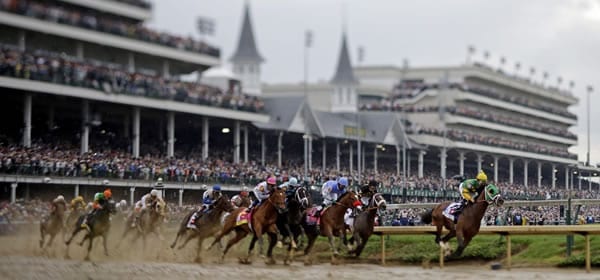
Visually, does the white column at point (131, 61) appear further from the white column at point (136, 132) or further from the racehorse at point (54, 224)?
the racehorse at point (54, 224)

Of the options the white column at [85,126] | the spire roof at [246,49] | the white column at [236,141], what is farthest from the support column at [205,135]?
the spire roof at [246,49]

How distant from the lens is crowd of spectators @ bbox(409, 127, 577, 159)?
7659 cm

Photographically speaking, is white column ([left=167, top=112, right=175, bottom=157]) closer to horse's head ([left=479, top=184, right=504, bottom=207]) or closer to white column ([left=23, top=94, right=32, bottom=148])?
white column ([left=23, top=94, right=32, bottom=148])

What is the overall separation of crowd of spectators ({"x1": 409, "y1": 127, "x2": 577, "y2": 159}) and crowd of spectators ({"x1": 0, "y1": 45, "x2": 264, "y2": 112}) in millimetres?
20309

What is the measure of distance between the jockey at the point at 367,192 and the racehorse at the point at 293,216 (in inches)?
53.3

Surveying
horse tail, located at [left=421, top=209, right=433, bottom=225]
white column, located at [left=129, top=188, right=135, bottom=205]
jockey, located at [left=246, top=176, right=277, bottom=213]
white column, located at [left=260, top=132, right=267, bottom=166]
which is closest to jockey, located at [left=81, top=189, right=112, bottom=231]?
jockey, located at [left=246, top=176, right=277, bottom=213]

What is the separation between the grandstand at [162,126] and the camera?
45188 millimetres

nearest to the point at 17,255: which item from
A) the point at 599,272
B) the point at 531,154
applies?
the point at 599,272

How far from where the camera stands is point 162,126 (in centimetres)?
5800

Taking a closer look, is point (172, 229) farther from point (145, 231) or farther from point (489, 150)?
point (489, 150)

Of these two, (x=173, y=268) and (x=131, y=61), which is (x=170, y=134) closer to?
(x=131, y=61)

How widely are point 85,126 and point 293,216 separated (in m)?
24.4

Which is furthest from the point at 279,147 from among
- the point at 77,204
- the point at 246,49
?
the point at 246,49

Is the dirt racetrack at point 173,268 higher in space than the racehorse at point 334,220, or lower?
lower
